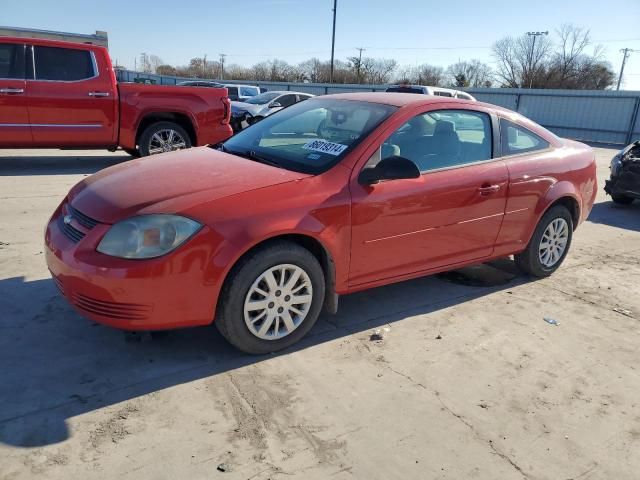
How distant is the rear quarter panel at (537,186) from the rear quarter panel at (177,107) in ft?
20.5

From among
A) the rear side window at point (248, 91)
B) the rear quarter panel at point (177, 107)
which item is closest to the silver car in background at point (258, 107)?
the rear side window at point (248, 91)

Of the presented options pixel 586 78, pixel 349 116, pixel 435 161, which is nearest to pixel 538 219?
pixel 435 161

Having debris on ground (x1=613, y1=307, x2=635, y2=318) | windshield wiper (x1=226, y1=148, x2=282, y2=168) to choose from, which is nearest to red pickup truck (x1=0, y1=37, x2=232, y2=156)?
windshield wiper (x1=226, y1=148, x2=282, y2=168)

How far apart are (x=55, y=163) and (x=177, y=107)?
8.50 ft

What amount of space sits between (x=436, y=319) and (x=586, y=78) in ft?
209

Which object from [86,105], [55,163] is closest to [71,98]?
[86,105]

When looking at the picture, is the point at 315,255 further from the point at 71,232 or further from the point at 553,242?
the point at 553,242

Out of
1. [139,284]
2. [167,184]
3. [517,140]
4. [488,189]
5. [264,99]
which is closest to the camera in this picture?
[139,284]

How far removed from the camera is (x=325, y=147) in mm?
3742

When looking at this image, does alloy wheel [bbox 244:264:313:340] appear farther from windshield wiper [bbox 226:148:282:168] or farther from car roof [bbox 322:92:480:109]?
car roof [bbox 322:92:480:109]

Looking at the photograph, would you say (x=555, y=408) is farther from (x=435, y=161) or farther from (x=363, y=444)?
(x=435, y=161)

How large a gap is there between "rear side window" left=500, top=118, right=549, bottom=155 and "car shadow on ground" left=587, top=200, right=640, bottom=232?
3.70 meters

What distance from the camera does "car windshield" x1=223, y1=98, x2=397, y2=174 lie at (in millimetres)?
3652

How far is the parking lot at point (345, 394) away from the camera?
8.13 feet
